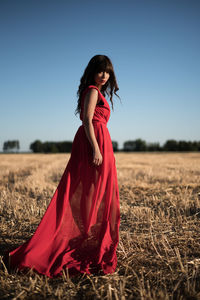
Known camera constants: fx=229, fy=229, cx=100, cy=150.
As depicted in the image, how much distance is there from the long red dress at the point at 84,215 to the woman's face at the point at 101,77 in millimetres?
178

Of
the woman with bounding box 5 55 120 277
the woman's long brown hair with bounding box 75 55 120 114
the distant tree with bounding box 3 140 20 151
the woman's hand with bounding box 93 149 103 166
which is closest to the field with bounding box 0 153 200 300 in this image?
the woman with bounding box 5 55 120 277

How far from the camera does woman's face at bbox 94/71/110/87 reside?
101 inches

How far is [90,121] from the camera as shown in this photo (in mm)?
2430

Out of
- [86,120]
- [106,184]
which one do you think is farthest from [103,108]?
[106,184]

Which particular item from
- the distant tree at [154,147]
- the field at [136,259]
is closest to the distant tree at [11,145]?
the distant tree at [154,147]

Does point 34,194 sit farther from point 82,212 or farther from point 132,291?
point 132,291

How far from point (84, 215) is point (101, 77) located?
1548 mm

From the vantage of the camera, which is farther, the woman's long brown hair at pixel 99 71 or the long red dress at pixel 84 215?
the woman's long brown hair at pixel 99 71

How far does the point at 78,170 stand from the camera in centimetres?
256

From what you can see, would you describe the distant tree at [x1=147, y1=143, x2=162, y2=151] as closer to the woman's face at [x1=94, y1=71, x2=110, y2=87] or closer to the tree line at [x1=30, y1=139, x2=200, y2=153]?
the tree line at [x1=30, y1=139, x2=200, y2=153]

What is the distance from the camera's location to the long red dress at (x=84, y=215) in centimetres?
237

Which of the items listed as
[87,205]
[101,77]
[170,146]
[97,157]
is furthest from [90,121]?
[170,146]

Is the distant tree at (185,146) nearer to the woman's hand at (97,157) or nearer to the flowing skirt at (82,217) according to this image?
the flowing skirt at (82,217)

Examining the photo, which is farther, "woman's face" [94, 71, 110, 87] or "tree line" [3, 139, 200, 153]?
"tree line" [3, 139, 200, 153]
